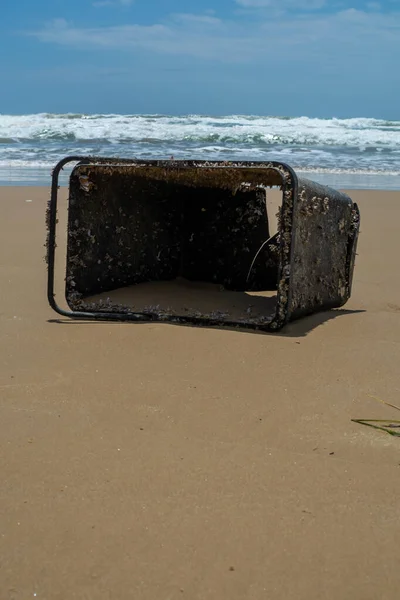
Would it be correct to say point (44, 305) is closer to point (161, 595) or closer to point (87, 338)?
point (87, 338)

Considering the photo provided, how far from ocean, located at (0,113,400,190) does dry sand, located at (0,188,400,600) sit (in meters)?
6.47

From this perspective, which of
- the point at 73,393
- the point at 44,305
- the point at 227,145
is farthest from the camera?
the point at 227,145

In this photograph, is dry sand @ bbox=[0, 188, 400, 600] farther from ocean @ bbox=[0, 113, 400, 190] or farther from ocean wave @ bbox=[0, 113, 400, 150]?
ocean wave @ bbox=[0, 113, 400, 150]

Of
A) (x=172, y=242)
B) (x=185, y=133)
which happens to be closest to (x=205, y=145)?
(x=185, y=133)

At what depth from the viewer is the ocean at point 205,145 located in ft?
35.0

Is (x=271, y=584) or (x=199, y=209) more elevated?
(x=199, y=209)

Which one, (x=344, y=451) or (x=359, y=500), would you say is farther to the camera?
(x=344, y=451)

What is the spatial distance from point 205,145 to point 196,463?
14.0 m

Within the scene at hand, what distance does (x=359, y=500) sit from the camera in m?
1.56

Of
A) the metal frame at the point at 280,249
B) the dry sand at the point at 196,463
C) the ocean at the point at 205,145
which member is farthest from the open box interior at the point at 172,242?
the ocean at the point at 205,145

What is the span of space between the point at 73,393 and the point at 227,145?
14.1 metres

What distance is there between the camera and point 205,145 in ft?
50.1

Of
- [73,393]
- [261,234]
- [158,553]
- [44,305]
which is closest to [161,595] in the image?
[158,553]

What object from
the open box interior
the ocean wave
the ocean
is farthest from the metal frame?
the ocean wave
